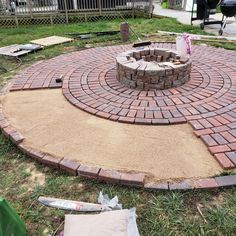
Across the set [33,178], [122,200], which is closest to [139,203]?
[122,200]

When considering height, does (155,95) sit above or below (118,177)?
above

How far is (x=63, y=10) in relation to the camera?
955 cm

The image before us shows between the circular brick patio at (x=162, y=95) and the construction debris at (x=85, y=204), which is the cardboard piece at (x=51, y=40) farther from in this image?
the construction debris at (x=85, y=204)

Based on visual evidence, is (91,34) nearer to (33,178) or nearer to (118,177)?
(33,178)

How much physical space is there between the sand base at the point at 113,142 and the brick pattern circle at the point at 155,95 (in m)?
0.18

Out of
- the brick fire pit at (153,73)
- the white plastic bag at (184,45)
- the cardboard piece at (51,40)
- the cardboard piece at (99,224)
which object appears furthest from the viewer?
the cardboard piece at (51,40)

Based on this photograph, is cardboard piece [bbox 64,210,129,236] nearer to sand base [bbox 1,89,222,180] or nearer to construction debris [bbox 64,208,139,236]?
construction debris [bbox 64,208,139,236]

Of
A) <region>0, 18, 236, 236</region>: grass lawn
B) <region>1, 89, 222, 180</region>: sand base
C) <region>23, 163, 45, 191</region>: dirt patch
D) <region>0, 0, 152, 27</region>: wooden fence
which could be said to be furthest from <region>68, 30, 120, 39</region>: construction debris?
<region>23, 163, 45, 191</region>: dirt patch

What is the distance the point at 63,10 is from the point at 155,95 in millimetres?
7122

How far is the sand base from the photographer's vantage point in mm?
2510

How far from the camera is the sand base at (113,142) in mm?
2510

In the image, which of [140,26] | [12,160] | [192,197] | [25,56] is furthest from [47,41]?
[192,197]

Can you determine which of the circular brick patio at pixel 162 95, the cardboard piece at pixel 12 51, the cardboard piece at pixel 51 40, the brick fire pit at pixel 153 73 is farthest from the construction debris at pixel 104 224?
the cardboard piece at pixel 51 40

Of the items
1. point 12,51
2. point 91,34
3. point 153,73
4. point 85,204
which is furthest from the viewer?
point 91,34
